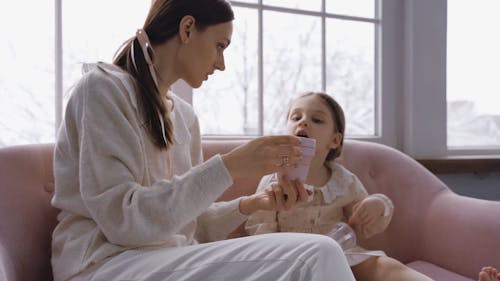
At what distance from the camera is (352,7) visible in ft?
6.61

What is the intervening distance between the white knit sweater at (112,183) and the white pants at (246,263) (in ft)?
0.16

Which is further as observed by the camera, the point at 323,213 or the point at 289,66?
the point at 289,66

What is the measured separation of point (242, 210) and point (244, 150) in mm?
360

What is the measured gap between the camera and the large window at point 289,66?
70.7 inches

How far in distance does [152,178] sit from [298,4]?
1.18m

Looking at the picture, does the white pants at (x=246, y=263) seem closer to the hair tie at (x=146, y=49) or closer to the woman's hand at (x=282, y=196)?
the woman's hand at (x=282, y=196)

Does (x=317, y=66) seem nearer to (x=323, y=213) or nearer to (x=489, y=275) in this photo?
(x=323, y=213)

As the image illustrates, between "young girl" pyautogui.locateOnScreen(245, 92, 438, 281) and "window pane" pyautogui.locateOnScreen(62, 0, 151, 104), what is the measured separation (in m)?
0.63

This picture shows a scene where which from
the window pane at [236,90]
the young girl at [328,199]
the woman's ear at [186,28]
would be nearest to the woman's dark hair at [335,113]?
the young girl at [328,199]

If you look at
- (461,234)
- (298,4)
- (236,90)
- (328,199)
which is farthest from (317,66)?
(461,234)

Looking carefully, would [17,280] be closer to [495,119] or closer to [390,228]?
[390,228]

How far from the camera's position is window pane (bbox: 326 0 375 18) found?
1.98 m

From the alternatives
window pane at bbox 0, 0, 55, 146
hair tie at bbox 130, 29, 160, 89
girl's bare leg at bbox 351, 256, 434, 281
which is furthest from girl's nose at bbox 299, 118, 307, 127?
window pane at bbox 0, 0, 55, 146

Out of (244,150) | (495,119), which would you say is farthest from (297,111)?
(495,119)
